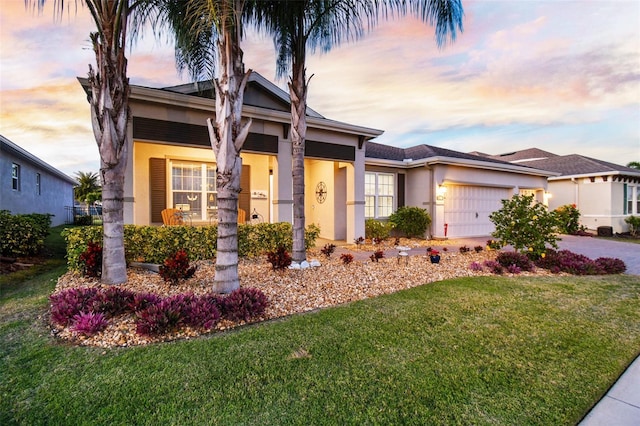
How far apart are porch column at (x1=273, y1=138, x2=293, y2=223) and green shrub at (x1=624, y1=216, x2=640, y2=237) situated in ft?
68.2

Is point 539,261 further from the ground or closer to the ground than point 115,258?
closer to the ground

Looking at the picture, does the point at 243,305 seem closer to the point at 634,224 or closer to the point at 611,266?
the point at 611,266

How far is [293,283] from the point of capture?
530 cm

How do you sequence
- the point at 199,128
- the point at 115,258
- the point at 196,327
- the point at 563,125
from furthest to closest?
the point at 563,125
the point at 199,128
the point at 115,258
the point at 196,327

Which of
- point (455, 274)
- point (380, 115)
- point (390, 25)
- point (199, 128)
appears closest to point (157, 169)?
point (199, 128)

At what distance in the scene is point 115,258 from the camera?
5113mm

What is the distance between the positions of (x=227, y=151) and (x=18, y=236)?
22.8 ft

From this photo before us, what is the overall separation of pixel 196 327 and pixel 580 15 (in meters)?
13.4

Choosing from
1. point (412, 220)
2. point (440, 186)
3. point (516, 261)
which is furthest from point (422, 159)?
point (516, 261)

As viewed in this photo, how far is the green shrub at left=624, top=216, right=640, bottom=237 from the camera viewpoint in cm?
1647

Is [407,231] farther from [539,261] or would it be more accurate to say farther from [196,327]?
[196,327]

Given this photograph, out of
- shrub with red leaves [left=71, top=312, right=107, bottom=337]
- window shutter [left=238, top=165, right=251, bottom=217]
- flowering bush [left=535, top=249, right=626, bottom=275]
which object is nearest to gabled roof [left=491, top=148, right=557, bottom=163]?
flowering bush [left=535, top=249, right=626, bottom=275]

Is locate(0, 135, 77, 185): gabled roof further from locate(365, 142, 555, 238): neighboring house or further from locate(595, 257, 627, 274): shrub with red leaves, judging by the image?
locate(595, 257, 627, 274): shrub with red leaves

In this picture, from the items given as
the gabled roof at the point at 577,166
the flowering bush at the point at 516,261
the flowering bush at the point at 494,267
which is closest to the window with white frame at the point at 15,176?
the flowering bush at the point at 494,267
